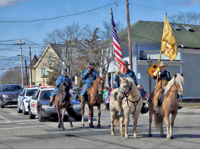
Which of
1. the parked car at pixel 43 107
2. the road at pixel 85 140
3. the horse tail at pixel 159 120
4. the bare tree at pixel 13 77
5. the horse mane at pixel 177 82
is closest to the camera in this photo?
the road at pixel 85 140

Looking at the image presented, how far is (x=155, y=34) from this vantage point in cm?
Answer: 4241

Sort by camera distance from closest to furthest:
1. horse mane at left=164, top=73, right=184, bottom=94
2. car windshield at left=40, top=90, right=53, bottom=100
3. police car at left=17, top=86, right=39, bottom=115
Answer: horse mane at left=164, top=73, right=184, bottom=94
car windshield at left=40, top=90, right=53, bottom=100
police car at left=17, top=86, right=39, bottom=115

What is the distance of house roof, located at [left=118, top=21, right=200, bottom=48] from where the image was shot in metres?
40.3

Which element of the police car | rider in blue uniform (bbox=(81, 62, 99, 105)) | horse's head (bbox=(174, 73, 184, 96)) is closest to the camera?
horse's head (bbox=(174, 73, 184, 96))

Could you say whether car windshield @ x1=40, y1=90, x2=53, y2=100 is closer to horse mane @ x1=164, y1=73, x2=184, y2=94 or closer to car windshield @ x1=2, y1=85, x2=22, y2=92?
horse mane @ x1=164, y1=73, x2=184, y2=94

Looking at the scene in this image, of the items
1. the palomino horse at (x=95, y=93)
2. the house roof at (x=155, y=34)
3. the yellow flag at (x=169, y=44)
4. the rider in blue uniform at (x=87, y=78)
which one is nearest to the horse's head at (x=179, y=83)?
the yellow flag at (x=169, y=44)

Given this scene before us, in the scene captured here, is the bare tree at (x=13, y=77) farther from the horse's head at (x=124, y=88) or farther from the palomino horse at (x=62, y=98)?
the horse's head at (x=124, y=88)

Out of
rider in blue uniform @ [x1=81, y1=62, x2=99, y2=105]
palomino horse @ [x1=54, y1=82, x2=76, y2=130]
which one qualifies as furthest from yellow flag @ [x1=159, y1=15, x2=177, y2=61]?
palomino horse @ [x1=54, y1=82, x2=76, y2=130]

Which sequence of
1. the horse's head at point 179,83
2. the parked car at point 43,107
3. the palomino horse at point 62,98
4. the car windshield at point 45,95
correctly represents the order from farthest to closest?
1. the car windshield at point 45,95
2. the parked car at point 43,107
3. the palomino horse at point 62,98
4. the horse's head at point 179,83

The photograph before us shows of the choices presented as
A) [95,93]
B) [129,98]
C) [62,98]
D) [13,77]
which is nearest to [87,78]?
[95,93]

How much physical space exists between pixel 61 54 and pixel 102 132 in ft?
108

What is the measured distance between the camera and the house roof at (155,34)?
40312 mm

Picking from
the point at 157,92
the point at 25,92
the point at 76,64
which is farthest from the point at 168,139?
the point at 76,64

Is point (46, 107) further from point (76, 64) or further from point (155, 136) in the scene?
point (76, 64)
